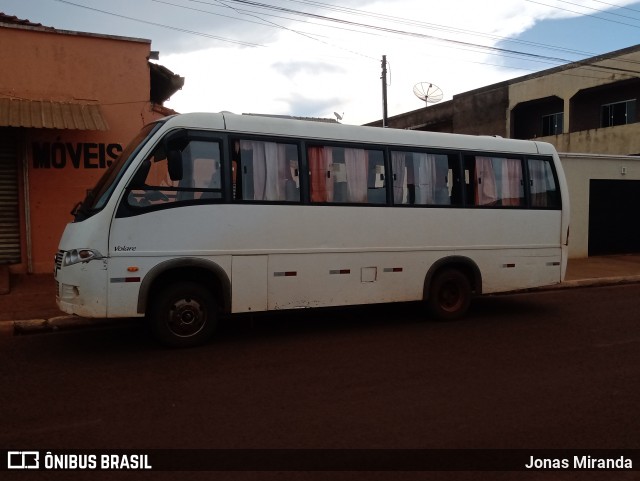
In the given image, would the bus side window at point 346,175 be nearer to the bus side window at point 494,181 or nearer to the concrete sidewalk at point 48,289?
the bus side window at point 494,181

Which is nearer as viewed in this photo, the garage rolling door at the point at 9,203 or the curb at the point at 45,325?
the curb at the point at 45,325

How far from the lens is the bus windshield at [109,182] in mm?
6090

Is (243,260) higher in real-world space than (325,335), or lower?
higher

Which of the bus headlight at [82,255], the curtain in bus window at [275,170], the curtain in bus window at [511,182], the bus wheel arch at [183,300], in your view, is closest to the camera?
the bus headlight at [82,255]

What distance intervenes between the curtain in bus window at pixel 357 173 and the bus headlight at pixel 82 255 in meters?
3.24

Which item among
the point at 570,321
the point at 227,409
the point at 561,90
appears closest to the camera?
the point at 227,409

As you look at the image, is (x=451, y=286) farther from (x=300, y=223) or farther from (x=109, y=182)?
(x=109, y=182)

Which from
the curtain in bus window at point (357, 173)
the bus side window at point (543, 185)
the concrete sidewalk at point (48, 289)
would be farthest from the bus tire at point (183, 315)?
the bus side window at point (543, 185)

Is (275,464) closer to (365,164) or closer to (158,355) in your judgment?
(158,355)

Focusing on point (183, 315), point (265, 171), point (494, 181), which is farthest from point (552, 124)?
point (183, 315)

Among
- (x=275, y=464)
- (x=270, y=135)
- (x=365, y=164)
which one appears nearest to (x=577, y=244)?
(x=365, y=164)

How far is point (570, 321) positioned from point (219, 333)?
518cm

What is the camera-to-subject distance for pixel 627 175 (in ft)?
56.5

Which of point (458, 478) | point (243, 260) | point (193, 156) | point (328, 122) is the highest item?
point (328, 122)
